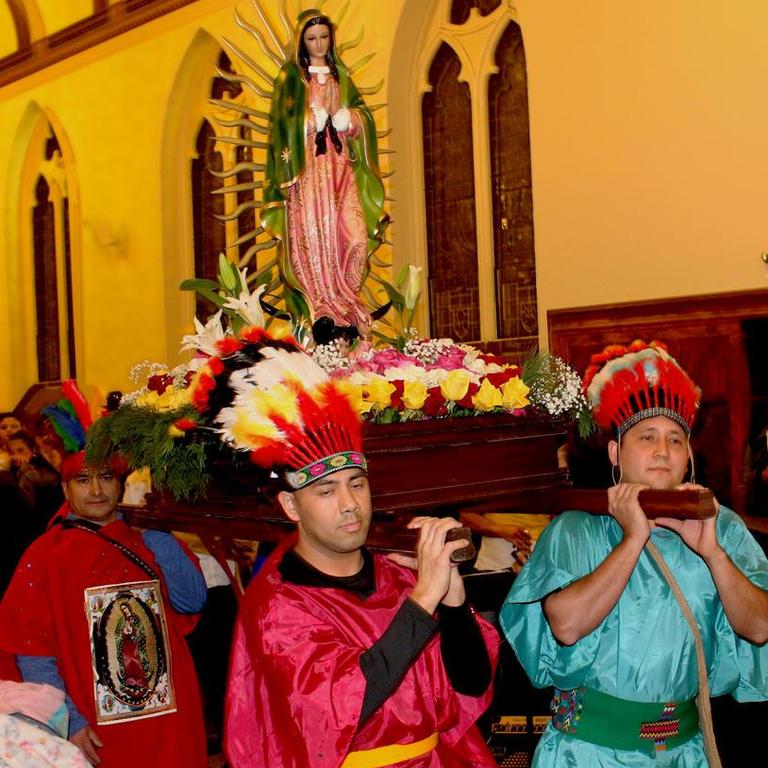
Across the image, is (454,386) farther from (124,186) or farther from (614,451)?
(124,186)

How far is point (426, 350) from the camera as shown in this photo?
3.32 meters

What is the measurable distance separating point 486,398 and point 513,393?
0.31 ft

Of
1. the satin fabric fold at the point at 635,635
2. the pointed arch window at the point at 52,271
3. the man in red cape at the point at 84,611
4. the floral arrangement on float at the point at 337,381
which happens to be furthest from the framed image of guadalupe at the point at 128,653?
the pointed arch window at the point at 52,271

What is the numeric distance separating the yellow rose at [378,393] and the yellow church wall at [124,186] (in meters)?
7.46

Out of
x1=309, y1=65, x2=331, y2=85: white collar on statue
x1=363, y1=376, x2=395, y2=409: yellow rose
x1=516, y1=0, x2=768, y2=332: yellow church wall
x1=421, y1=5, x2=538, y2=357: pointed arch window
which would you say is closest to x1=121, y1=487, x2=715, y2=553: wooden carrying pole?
x1=363, y1=376, x2=395, y2=409: yellow rose

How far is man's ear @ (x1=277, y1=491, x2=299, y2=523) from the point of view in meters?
2.41

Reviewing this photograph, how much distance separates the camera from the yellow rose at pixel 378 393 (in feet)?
9.42

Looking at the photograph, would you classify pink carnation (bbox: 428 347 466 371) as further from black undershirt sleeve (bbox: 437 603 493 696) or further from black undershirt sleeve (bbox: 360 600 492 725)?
black undershirt sleeve (bbox: 360 600 492 725)

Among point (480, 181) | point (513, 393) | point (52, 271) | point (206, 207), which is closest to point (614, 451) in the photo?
point (513, 393)

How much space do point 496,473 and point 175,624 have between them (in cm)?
156

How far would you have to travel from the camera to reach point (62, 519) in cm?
404

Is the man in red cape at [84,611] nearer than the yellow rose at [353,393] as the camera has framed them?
No

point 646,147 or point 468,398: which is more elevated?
point 646,147

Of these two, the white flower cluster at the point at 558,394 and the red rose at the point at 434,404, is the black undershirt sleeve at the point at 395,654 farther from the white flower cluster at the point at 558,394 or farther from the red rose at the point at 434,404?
the white flower cluster at the point at 558,394
